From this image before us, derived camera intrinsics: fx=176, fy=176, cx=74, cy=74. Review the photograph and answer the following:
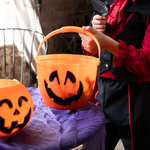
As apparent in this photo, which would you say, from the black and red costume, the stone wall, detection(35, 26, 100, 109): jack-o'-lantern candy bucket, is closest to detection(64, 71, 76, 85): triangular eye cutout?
detection(35, 26, 100, 109): jack-o'-lantern candy bucket

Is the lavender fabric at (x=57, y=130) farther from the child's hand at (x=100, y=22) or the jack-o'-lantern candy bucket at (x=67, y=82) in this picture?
the child's hand at (x=100, y=22)

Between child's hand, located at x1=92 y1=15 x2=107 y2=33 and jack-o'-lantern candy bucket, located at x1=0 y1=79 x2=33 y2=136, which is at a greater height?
child's hand, located at x1=92 y1=15 x2=107 y2=33

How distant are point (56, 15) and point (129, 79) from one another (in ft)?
9.83

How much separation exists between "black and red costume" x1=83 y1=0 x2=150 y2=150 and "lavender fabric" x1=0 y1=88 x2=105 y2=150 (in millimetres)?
243

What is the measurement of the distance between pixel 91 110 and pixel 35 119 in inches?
8.1

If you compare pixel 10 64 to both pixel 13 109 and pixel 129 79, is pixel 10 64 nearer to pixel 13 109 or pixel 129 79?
pixel 129 79

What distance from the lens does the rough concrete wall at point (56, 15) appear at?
305 centimetres

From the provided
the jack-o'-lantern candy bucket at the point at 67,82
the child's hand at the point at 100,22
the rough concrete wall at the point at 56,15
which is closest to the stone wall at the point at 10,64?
the rough concrete wall at the point at 56,15

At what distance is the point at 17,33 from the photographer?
2141 millimetres

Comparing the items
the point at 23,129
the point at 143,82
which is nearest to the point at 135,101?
the point at 143,82

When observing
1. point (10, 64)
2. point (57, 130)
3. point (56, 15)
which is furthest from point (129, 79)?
point (56, 15)

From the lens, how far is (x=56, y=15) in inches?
137

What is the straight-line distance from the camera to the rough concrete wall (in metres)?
3.05

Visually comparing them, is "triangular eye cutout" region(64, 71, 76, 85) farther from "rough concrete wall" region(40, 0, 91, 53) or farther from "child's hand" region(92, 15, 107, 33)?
"rough concrete wall" region(40, 0, 91, 53)
